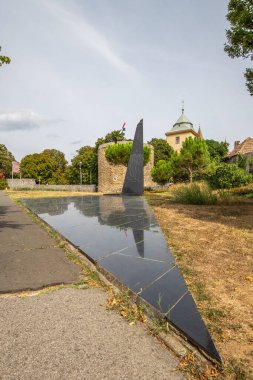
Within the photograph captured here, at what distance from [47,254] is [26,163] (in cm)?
5768

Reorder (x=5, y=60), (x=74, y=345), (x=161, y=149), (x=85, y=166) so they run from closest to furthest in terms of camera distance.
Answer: (x=74, y=345) < (x=5, y=60) < (x=161, y=149) < (x=85, y=166)

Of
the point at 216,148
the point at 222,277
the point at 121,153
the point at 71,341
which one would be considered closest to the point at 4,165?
the point at 121,153

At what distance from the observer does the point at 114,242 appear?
3.73 m

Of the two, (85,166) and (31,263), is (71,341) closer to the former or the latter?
(31,263)

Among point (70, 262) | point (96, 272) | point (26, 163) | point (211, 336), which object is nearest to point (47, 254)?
point (70, 262)

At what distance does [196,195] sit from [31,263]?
8.05 m

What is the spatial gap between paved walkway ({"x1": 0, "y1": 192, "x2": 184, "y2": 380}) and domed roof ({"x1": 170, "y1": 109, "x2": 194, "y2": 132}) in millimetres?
54811

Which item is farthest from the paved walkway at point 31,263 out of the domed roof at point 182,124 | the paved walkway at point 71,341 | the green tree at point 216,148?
the domed roof at point 182,124

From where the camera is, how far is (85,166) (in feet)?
170

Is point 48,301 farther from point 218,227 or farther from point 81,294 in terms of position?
point 218,227

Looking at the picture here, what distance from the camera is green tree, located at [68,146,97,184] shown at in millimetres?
47031

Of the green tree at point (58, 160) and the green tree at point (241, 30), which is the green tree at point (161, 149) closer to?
the green tree at point (58, 160)

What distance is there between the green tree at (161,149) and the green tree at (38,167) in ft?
86.6

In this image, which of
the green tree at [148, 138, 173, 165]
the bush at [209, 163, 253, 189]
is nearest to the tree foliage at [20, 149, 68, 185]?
the green tree at [148, 138, 173, 165]
